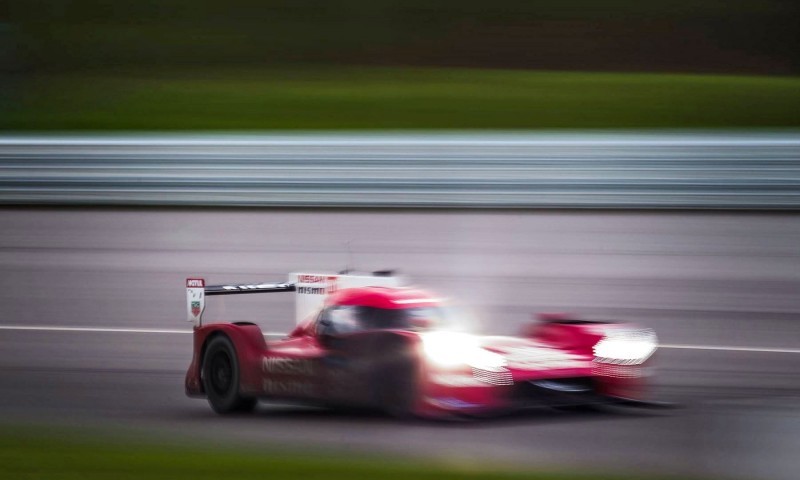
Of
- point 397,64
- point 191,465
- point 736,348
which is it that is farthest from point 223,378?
point 397,64

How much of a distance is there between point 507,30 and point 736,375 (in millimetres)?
12584

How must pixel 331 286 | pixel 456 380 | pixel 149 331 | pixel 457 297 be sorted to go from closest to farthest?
pixel 456 380, pixel 331 286, pixel 149 331, pixel 457 297

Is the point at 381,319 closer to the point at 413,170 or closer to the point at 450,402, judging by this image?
the point at 450,402

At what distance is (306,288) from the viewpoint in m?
6.54

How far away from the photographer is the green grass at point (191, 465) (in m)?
4.47

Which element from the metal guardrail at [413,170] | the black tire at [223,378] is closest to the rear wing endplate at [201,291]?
the black tire at [223,378]

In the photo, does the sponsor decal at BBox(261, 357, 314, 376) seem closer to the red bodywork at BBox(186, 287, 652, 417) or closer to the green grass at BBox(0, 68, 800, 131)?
the red bodywork at BBox(186, 287, 652, 417)

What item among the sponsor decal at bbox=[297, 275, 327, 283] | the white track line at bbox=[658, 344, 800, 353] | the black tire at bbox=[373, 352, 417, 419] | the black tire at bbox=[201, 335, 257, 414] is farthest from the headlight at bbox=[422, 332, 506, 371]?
the white track line at bbox=[658, 344, 800, 353]

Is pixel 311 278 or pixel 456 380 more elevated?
pixel 311 278

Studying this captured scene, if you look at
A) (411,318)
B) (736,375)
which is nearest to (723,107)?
(736,375)

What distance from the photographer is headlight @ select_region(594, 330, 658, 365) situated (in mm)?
6148

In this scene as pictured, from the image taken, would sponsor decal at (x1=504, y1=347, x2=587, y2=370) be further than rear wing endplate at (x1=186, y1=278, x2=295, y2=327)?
No

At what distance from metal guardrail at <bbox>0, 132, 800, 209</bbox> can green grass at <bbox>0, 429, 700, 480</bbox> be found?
6.75m

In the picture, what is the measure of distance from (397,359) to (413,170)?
608 cm
